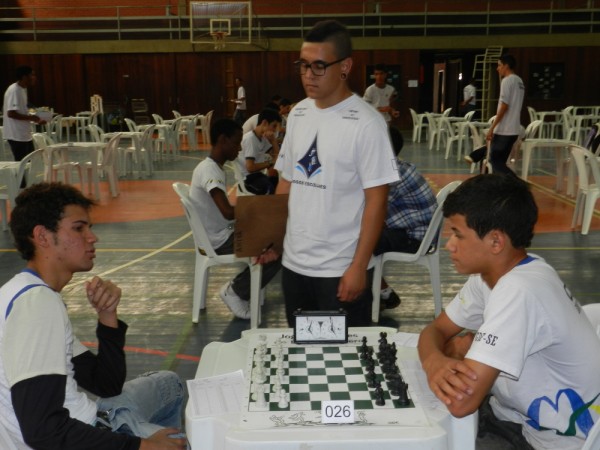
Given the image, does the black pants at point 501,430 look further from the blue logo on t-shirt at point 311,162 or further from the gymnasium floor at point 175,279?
the gymnasium floor at point 175,279

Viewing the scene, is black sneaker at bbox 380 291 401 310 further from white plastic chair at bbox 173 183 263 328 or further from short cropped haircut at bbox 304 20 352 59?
short cropped haircut at bbox 304 20 352 59

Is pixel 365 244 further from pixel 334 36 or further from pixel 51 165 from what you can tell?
pixel 51 165

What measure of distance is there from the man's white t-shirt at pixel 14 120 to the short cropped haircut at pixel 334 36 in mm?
7380

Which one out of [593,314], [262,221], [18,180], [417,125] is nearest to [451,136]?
[417,125]

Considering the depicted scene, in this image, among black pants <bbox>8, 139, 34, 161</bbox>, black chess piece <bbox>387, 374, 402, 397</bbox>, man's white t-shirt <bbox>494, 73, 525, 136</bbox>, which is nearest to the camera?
black chess piece <bbox>387, 374, 402, 397</bbox>

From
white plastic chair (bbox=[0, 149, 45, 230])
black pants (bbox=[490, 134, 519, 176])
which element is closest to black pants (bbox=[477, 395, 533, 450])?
white plastic chair (bbox=[0, 149, 45, 230])

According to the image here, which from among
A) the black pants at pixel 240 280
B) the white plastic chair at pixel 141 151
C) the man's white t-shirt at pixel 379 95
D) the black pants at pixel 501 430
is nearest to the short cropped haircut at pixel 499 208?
the black pants at pixel 501 430

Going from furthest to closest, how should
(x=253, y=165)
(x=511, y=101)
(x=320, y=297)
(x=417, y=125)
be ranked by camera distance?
1. (x=417, y=125)
2. (x=511, y=101)
3. (x=253, y=165)
4. (x=320, y=297)

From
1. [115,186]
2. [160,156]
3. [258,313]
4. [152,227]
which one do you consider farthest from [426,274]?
[160,156]

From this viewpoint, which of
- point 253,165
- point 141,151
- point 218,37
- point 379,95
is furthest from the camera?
point 218,37

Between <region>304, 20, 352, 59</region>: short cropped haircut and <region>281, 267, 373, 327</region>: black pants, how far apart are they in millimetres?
837

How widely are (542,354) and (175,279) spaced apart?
406cm

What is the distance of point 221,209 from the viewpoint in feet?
14.7

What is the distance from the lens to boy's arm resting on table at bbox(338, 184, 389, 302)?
8.12ft
